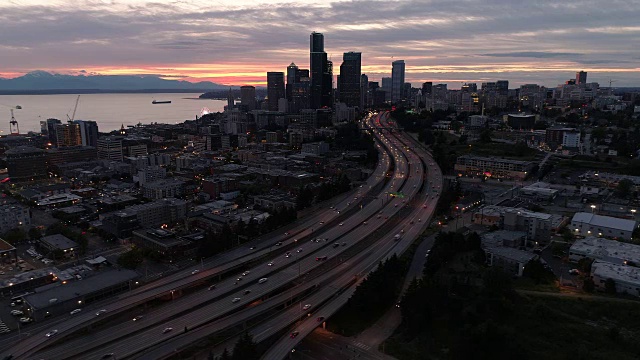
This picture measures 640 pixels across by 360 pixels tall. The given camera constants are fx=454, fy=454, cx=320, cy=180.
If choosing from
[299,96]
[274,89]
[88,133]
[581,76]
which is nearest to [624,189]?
[88,133]

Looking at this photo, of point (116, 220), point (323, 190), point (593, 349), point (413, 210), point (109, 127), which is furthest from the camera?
point (109, 127)

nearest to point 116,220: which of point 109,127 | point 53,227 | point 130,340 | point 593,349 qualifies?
point 53,227

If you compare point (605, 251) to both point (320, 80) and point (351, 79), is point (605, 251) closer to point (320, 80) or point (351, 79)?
point (320, 80)

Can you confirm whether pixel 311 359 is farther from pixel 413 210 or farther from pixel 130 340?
pixel 413 210

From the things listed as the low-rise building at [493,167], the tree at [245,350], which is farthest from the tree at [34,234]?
the low-rise building at [493,167]

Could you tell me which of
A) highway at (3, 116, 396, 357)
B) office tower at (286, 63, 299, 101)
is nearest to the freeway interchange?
highway at (3, 116, 396, 357)

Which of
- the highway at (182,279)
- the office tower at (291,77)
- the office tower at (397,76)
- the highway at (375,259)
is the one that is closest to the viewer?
the highway at (375,259)

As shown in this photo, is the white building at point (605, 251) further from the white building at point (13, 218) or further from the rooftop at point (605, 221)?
the white building at point (13, 218)
